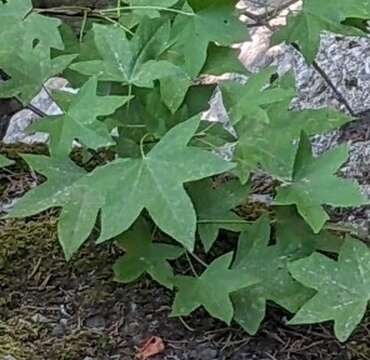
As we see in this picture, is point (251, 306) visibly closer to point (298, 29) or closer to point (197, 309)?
point (197, 309)

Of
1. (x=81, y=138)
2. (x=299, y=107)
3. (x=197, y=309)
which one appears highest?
(x=81, y=138)

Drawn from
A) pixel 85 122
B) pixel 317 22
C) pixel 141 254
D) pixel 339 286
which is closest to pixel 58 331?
pixel 141 254

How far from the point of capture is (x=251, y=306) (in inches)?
69.0

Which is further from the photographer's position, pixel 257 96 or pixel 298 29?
pixel 298 29

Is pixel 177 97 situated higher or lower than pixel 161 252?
higher

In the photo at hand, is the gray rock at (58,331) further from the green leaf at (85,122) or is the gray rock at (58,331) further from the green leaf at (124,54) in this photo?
the green leaf at (124,54)

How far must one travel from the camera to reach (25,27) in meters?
1.70

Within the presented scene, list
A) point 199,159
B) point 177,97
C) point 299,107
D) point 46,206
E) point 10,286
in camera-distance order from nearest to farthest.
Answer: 1. point 199,159
2. point 46,206
3. point 177,97
4. point 10,286
5. point 299,107

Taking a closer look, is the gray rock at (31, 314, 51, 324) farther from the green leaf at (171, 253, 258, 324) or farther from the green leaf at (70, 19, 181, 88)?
the green leaf at (70, 19, 181, 88)

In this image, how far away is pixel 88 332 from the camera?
1828mm

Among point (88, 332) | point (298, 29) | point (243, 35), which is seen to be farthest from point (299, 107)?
point (88, 332)

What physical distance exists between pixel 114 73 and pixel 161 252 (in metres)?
0.35

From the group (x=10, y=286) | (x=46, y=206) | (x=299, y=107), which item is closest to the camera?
(x=46, y=206)

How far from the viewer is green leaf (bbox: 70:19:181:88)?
1.73 metres
